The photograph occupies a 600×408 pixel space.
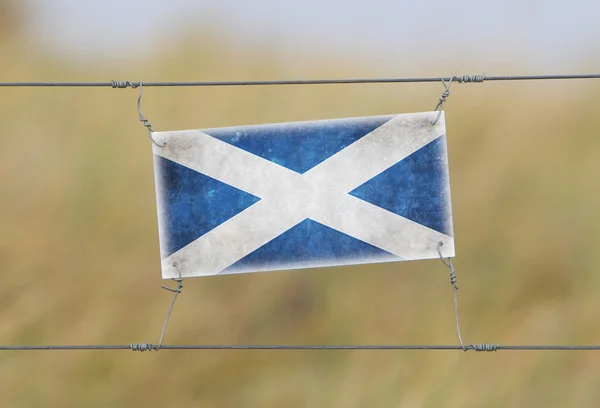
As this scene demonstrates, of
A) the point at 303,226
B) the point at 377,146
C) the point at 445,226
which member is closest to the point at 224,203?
the point at 303,226

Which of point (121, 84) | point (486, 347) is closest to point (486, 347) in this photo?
point (486, 347)

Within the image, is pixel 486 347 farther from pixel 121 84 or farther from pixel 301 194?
pixel 121 84

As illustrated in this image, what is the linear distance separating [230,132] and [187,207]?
0.31 m

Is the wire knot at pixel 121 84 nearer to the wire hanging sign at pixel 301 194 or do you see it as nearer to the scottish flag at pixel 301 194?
the wire hanging sign at pixel 301 194

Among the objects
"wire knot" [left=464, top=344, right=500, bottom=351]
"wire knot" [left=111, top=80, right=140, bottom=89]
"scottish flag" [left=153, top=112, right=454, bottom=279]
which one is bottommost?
"wire knot" [left=464, top=344, right=500, bottom=351]

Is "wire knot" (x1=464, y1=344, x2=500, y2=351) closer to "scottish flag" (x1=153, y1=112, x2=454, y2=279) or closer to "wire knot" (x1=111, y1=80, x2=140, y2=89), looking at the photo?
"scottish flag" (x1=153, y1=112, x2=454, y2=279)

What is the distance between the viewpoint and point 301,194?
2.62m

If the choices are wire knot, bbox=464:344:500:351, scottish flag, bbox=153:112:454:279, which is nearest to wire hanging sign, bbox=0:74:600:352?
scottish flag, bbox=153:112:454:279

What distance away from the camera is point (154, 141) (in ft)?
8.57

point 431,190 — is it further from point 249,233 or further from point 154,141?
point 154,141

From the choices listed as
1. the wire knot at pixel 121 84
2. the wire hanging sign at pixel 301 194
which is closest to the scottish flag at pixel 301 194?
the wire hanging sign at pixel 301 194

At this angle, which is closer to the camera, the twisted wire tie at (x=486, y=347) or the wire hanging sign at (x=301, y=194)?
the twisted wire tie at (x=486, y=347)

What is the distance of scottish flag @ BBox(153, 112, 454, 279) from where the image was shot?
2.59 m

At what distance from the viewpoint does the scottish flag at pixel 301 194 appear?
2.59 m
